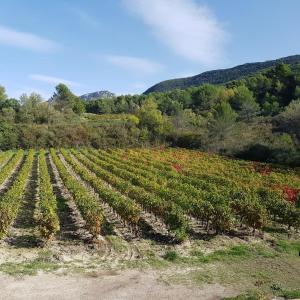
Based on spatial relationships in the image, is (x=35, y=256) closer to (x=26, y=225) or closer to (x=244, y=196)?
(x=26, y=225)

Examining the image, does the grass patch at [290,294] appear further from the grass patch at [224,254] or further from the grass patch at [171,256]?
the grass patch at [171,256]

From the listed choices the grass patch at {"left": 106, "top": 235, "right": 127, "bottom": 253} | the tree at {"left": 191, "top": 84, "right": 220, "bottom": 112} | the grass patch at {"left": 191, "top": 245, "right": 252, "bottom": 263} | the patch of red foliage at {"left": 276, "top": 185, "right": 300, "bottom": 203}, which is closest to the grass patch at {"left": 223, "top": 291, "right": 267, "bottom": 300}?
the grass patch at {"left": 191, "top": 245, "right": 252, "bottom": 263}

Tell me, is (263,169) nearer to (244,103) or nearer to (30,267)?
(30,267)

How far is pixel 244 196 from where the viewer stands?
21484mm

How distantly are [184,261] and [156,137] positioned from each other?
213ft

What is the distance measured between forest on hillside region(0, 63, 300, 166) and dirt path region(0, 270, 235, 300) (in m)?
36.6

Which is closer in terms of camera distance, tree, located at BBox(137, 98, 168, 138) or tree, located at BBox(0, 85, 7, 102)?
tree, located at BBox(137, 98, 168, 138)

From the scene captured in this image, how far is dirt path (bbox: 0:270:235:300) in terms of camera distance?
11.1 m

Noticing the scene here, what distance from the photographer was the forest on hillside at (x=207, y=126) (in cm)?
5500

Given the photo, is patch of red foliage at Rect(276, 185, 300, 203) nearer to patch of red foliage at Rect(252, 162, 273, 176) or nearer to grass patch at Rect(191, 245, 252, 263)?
grass patch at Rect(191, 245, 252, 263)

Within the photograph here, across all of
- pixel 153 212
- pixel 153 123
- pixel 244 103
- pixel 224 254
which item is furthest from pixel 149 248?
pixel 244 103

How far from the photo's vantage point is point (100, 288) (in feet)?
37.9

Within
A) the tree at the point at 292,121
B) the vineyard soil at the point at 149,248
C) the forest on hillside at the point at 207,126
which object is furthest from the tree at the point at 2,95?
the vineyard soil at the point at 149,248

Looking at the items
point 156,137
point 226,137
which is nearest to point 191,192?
point 226,137
